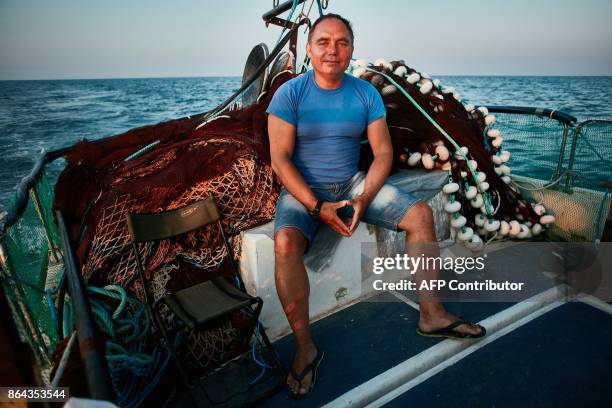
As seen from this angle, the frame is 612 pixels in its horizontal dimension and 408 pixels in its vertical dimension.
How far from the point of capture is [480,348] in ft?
8.16

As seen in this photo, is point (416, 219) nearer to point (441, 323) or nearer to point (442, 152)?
point (441, 323)

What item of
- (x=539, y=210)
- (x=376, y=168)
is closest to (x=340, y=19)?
(x=376, y=168)

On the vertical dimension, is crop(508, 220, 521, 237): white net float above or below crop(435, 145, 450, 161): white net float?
below

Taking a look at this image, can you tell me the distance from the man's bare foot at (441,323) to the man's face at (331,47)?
1.82m

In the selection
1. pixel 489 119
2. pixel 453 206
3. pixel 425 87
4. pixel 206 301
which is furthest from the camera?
pixel 489 119

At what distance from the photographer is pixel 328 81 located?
2732 millimetres

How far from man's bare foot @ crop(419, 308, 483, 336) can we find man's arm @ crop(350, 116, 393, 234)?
0.82 metres

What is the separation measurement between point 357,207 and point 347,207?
0.11 m

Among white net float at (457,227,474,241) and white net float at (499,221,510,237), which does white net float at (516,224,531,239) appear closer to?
white net float at (499,221,510,237)

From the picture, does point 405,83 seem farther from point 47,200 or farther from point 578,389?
point 47,200

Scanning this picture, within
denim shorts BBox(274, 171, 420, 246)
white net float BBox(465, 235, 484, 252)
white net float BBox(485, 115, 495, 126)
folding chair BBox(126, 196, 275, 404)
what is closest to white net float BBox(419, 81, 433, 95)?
white net float BBox(485, 115, 495, 126)

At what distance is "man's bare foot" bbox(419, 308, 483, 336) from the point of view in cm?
252

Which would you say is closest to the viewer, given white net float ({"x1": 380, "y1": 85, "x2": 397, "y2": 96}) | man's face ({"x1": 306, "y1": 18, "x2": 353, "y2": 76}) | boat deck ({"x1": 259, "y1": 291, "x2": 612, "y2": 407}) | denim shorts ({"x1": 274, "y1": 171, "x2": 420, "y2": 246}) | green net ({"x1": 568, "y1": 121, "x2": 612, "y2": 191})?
boat deck ({"x1": 259, "y1": 291, "x2": 612, "y2": 407})

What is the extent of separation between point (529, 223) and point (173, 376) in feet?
11.6
